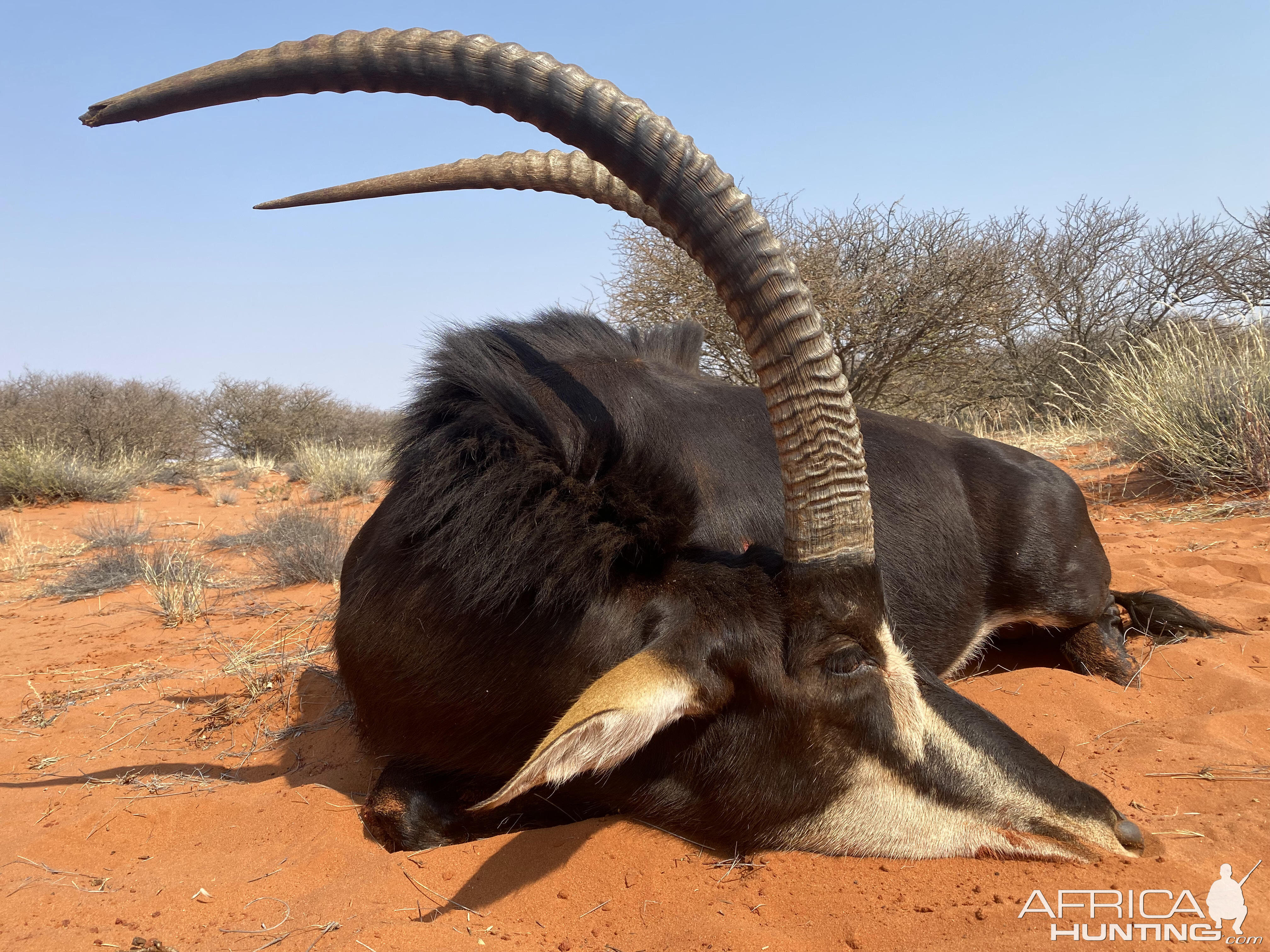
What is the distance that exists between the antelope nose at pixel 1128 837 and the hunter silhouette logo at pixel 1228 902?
20 cm

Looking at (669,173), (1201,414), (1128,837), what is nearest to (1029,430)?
(1201,414)

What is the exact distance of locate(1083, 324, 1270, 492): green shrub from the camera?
7.81 metres

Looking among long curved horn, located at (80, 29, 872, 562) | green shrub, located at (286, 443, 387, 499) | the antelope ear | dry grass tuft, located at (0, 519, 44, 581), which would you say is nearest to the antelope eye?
long curved horn, located at (80, 29, 872, 562)

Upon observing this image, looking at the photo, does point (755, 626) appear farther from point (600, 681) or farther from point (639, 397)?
point (639, 397)

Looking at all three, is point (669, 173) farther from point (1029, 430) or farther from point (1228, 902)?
point (1029, 430)

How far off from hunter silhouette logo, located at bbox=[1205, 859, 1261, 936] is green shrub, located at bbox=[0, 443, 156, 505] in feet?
58.9

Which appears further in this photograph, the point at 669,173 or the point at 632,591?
→ the point at 632,591

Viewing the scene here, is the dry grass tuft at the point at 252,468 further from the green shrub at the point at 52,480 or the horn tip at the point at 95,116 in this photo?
the horn tip at the point at 95,116

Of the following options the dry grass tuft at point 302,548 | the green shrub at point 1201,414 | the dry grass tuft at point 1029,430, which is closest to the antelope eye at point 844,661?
the dry grass tuft at point 302,548

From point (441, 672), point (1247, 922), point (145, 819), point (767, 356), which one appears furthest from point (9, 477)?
point (1247, 922)

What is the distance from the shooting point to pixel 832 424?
234 cm

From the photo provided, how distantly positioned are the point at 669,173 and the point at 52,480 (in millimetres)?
17149

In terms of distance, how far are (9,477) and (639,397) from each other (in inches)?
645

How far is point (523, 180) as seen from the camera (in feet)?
10.2
